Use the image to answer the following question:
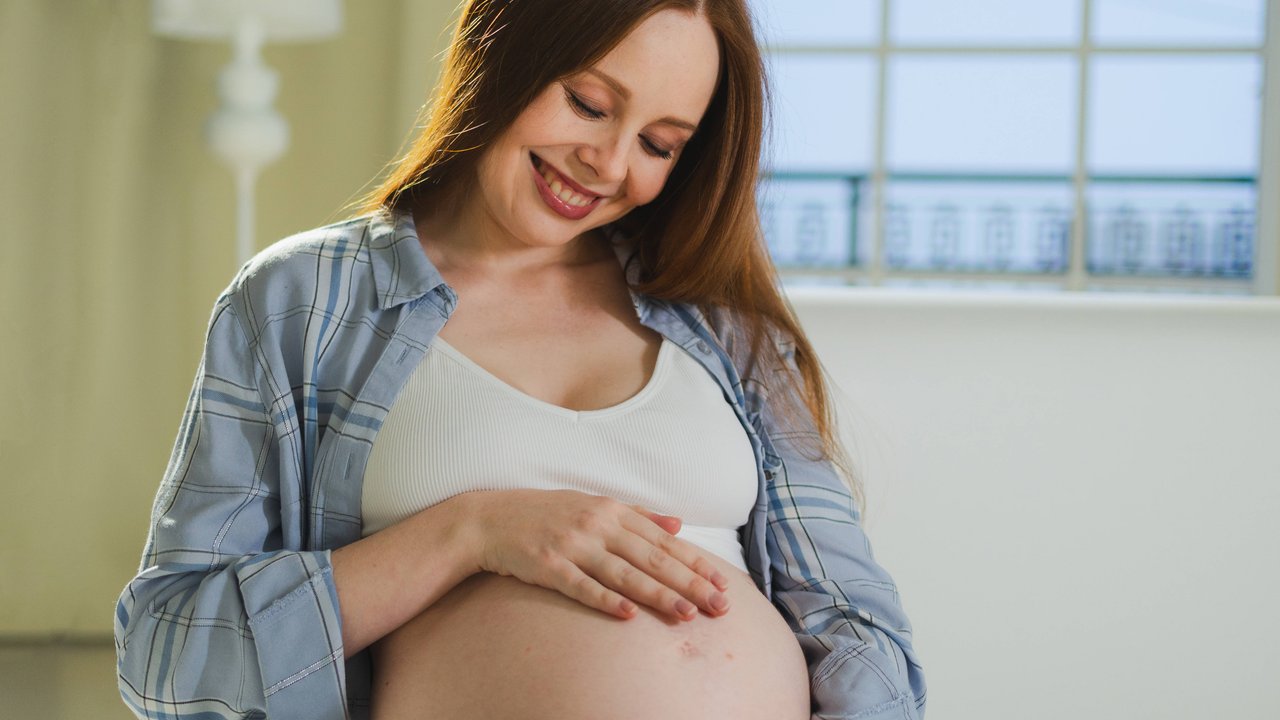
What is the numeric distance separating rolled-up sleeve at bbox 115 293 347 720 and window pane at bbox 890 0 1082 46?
2511mm

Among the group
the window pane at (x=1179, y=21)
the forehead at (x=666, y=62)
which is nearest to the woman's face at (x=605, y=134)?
the forehead at (x=666, y=62)

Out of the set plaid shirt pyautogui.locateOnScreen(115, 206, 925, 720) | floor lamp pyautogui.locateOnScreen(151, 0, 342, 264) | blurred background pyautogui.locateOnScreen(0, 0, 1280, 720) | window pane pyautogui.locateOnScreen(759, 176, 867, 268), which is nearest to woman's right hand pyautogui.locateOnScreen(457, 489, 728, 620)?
plaid shirt pyautogui.locateOnScreen(115, 206, 925, 720)

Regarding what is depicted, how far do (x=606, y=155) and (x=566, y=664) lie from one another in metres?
0.47

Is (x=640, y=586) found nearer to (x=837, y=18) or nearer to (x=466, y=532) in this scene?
(x=466, y=532)

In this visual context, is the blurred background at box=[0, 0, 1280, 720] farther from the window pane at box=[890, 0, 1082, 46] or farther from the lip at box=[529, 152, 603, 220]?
the lip at box=[529, 152, 603, 220]

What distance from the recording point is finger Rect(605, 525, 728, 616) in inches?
39.1

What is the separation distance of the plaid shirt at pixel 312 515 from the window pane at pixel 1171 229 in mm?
2285

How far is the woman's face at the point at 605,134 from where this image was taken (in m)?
1.09

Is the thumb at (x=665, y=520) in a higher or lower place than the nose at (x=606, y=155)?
lower

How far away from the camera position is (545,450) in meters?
1.08

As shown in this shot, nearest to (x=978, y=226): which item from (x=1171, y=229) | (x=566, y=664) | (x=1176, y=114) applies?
(x=1171, y=229)

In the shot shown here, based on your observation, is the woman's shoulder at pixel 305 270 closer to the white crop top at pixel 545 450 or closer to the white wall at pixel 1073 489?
the white crop top at pixel 545 450

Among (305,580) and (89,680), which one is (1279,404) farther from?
(89,680)

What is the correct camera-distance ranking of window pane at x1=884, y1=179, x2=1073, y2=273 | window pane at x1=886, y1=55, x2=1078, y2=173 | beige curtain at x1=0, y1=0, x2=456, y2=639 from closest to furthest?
beige curtain at x1=0, y1=0, x2=456, y2=639, window pane at x1=886, y1=55, x2=1078, y2=173, window pane at x1=884, y1=179, x2=1073, y2=273
